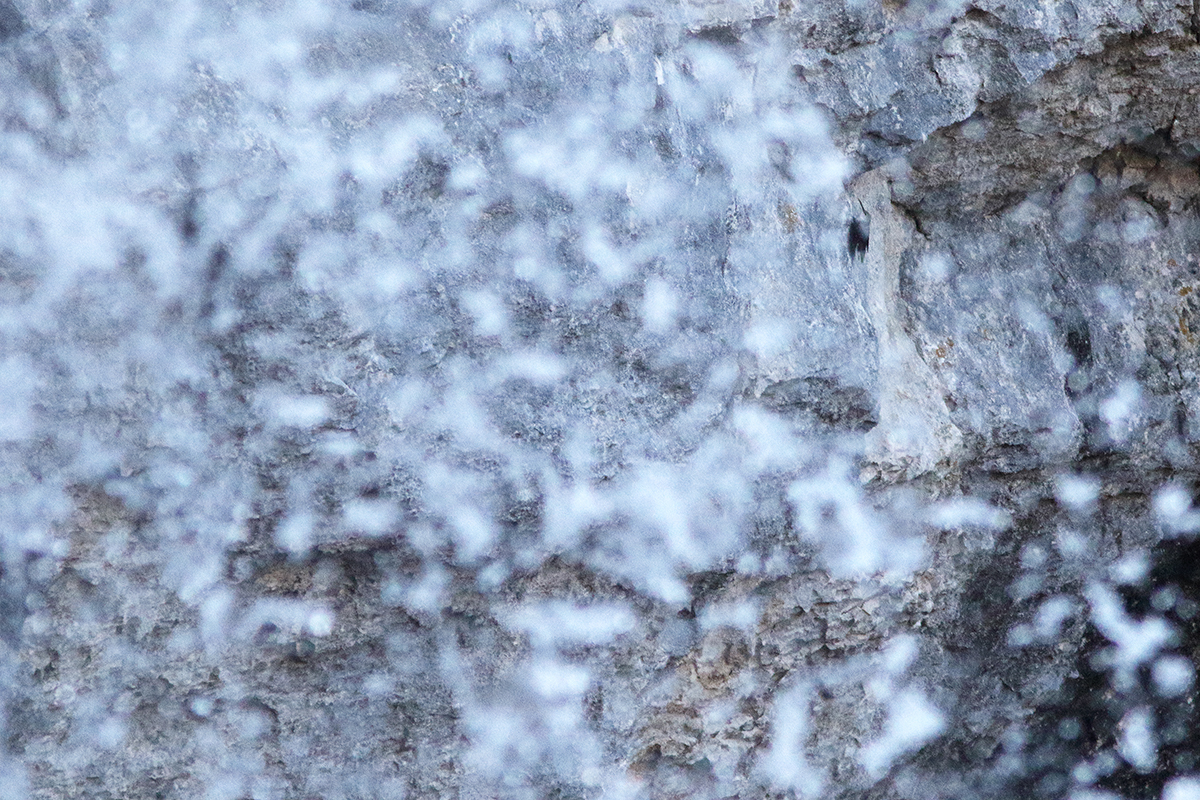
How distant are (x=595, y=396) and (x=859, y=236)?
1.11ft

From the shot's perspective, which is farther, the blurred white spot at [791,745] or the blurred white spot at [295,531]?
the blurred white spot at [791,745]

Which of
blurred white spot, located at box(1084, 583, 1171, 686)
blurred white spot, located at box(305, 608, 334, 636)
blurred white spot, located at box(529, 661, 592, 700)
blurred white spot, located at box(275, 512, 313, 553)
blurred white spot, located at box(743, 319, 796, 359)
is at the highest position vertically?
blurred white spot, located at box(275, 512, 313, 553)

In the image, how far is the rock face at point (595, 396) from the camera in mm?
1044

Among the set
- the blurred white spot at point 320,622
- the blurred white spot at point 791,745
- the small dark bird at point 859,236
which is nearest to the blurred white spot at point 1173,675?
the blurred white spot at point 791,745

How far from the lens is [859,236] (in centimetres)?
123

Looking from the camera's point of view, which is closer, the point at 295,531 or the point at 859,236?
the point at 295,531

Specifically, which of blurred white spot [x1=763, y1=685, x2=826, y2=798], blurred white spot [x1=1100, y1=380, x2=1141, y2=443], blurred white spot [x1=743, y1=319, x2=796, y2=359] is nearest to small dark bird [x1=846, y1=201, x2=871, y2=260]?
blurred white spot [x1=743, y1=319, x2=796, y2=359]

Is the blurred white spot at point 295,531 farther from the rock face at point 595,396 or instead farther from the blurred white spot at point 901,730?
the blurred white spot at point 901,730

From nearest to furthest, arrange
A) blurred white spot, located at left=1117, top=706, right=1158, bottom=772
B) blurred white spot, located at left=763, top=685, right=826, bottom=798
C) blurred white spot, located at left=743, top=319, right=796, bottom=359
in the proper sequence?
1. blurred white spot, located at left=743, top=319, right=796, bottom=359
2. blurred white spot, located at left=763, top=685, right=826, bottom=798
3. blurred white spot, located at left=1117, top=706, right=1158, bottom=772

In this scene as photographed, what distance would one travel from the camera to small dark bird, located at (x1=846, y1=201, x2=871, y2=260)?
1.23m

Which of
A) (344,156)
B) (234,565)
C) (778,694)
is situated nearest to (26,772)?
(234,565)

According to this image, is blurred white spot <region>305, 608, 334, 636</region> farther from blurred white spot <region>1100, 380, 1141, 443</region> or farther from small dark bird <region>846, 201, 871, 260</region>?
blurred white spot <region>1100, 380, 1141, 443</region>

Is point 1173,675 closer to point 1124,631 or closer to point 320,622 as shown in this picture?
point 1124,631

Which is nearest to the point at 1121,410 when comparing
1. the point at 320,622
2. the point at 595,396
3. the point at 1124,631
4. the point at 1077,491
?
the point at 1077,491
